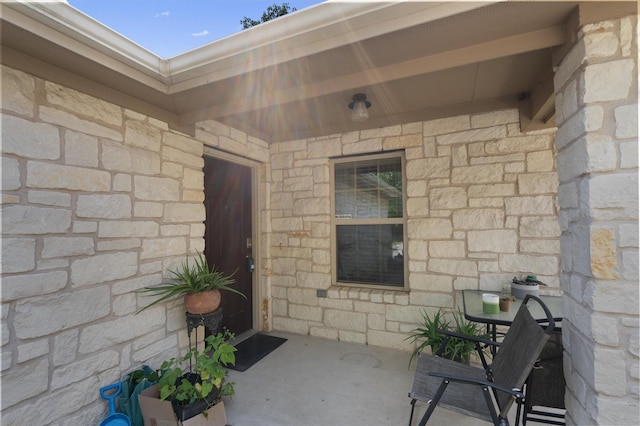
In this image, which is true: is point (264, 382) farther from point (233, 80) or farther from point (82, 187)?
point (233, 80)

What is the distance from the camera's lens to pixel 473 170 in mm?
2770

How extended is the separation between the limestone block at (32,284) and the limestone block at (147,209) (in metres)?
0.60

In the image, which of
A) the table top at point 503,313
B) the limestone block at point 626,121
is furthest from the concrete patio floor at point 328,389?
the limestone block at point 626,121

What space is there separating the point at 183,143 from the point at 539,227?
3293 mm

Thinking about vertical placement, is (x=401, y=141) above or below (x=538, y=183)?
above

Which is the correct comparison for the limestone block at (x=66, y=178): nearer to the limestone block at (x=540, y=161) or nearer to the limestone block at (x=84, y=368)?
the limestone block at (x=84, y=368)

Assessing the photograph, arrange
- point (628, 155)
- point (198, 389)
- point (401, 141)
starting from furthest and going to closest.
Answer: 1. point (401, 141)
2. point (198, 389)
3. point (628, 155)

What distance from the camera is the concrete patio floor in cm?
201

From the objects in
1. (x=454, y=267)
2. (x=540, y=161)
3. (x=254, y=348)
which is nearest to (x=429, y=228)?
(x=454, y=267)

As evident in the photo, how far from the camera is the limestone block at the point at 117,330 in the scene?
184 cm

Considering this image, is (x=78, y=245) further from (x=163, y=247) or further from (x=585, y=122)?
(x=585, y=122)

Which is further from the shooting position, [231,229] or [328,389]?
[231,229]

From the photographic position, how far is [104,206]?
1975 millimetres

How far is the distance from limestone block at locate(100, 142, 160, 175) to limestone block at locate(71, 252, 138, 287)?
0.63 m
